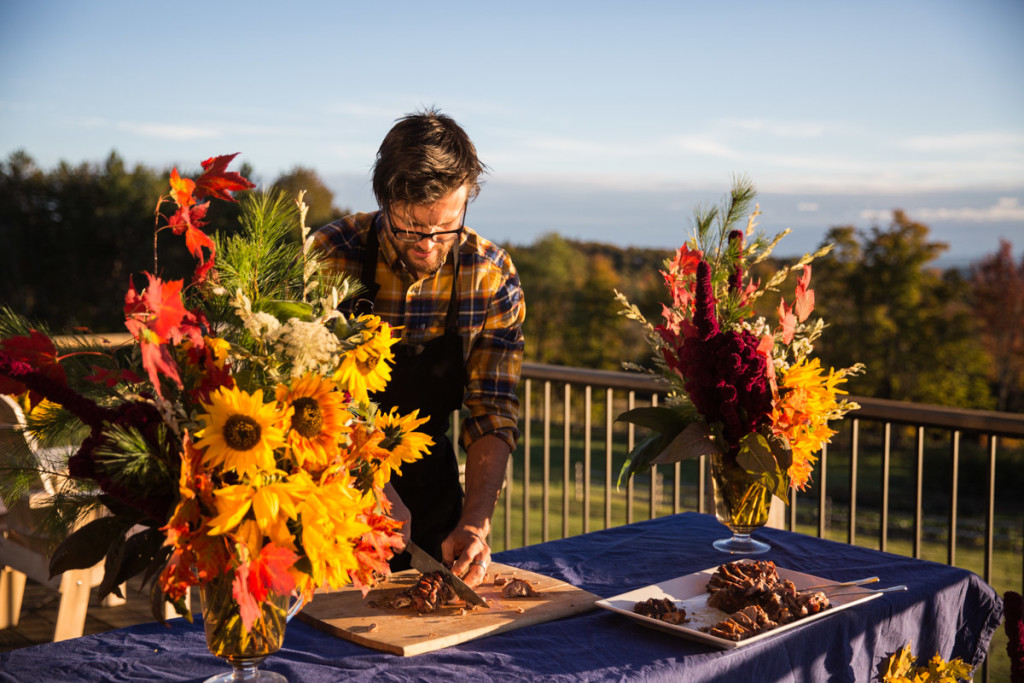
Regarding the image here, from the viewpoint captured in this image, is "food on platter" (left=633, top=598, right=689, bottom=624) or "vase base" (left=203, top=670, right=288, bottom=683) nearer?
"vase base" (left=203, top=670, right=288, bottom=683)

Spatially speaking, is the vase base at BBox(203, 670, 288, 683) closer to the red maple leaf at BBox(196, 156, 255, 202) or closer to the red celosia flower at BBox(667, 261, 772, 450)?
the red maple leaf at BBox(196, 156, 255, 202)

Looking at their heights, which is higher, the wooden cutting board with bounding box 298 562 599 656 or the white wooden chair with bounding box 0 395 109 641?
the wooden cutting board with bounding box 298 562 599 656

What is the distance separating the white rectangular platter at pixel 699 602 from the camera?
1.18 metres

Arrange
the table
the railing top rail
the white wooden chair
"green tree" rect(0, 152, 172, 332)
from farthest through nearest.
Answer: "green tree" rect(0, 152, 172, 332), the white wooden chair, the railing top rail, the table

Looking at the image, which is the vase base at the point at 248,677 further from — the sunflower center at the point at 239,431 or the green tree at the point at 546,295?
the green tree at the point at 546,295

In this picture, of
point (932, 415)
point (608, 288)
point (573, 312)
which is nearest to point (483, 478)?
point (932, 415)

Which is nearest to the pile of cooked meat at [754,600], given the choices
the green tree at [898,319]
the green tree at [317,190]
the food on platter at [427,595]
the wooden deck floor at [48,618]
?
the food on platter at [427,595]

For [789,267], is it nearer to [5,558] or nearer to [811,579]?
[811,579]

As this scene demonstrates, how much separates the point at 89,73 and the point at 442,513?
20.3m

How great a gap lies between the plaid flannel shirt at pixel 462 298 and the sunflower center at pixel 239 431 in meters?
1.02

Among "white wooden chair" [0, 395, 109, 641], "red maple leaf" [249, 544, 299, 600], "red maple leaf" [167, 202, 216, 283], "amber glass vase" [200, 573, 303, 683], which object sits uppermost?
"red maple leaf" [167, 202, 216, 283]

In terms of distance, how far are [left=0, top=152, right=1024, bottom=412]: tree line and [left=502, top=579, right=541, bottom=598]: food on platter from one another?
42.2ft

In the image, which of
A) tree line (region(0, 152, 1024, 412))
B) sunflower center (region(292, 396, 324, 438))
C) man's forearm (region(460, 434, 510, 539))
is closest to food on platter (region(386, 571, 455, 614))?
man's forearm (region(460, 434, 510, 539))

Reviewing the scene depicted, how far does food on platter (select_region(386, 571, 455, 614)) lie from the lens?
1.22 m
